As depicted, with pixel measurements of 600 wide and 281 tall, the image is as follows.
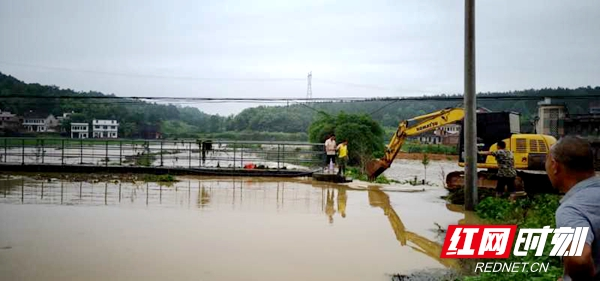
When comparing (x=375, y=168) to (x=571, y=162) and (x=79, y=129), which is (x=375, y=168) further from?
(x=79, y=129)

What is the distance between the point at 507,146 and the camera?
1464 centimetres

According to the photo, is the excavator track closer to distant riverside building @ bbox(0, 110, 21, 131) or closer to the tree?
the tree

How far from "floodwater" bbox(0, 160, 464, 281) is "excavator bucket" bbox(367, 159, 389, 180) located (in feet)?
10.1

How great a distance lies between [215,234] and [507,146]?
997cm

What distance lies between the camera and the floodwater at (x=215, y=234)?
6.25 m

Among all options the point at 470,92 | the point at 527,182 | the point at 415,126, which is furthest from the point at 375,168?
the point at 470,92

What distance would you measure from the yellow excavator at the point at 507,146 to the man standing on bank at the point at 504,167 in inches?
57.4

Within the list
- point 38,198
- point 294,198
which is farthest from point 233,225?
point 38,198

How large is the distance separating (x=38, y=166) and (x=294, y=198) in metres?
13.5

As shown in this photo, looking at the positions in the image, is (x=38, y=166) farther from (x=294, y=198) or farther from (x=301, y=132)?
(x=301, y=132)

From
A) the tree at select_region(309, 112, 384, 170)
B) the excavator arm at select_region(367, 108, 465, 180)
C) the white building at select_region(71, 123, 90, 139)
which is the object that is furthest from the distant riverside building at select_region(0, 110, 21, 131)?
the excavator arm at select_region(367, 108, 465, 180)

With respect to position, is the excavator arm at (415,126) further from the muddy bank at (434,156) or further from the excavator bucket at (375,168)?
the muddy bank at (434,156)

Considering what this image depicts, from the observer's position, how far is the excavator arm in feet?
52.5

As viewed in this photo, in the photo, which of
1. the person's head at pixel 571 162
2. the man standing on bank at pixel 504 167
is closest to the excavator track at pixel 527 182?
the man standing on bank at pixel 504 167
